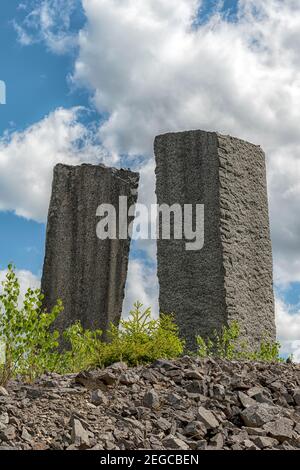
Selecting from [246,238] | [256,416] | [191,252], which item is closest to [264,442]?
[256,416]

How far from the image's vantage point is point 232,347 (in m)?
10.8

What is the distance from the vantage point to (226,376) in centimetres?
666

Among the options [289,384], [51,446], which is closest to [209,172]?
[289,384]

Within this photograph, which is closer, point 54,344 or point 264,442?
point 264,442

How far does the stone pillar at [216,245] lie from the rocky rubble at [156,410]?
15.4 ft

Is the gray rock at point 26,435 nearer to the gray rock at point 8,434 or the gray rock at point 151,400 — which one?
the gray rock at point 8,434

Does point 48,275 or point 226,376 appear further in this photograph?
point 48,275

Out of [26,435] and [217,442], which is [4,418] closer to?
[26,435]

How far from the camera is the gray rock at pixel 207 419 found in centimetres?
546

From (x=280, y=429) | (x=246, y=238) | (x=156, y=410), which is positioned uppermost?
(x=246, y=238)

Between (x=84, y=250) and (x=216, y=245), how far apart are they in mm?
2285

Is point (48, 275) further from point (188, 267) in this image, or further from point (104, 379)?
point (104, 379)

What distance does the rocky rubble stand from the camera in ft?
16.7
